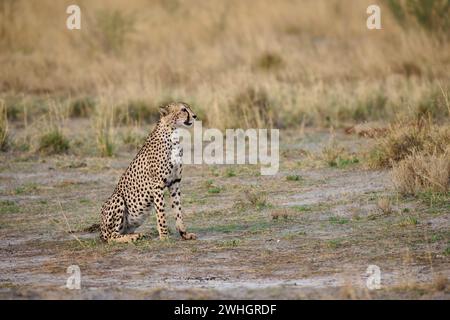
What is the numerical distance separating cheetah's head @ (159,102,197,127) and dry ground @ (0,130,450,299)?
106cm

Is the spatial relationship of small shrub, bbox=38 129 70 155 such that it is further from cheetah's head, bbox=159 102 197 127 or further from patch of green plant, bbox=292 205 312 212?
cheetah's head, bbox=159 102 197 127

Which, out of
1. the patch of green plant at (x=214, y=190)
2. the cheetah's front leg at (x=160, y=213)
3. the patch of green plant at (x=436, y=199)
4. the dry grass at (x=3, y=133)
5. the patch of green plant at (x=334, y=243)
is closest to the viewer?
the patch of green plant at (x=334, y=243)

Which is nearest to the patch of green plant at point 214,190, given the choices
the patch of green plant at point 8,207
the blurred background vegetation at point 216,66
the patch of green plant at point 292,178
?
the patch of green plant at point 292,178

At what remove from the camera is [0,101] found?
585 inches

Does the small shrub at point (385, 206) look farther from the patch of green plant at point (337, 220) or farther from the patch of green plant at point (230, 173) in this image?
the patch of green plant at point (230, 173)

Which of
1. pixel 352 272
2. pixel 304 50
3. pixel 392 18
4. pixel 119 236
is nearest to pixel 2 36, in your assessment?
pixel 304 50

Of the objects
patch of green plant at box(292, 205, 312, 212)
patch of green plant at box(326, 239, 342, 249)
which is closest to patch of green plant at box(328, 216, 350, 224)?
patch of green plant at box(292, 205, 312, 212)

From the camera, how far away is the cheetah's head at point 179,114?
9148 mm

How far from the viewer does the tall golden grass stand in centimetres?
1617

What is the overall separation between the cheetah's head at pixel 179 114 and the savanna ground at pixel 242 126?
1.05m

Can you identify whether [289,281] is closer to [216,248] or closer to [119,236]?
[216,248]

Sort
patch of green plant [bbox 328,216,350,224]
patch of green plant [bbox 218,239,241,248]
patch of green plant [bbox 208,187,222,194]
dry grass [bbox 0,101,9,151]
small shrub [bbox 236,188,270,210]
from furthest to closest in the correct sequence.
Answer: dry grass [bbox 0,101,9,151], patch of green plant [bbox 208,187,222,194], small shrub [bbox 236,188,270,210], patch of green plant [bbox 328,216,350,224], patch of green plant [bbox 218,239,241,248]

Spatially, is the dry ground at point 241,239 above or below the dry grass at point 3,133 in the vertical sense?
below

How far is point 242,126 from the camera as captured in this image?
49.4 ft
